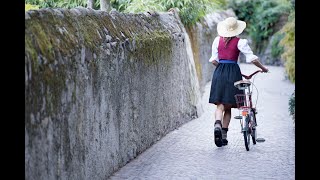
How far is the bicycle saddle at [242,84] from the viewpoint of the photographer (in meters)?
8.85

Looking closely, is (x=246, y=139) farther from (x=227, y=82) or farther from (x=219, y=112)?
(x=227, y=82)

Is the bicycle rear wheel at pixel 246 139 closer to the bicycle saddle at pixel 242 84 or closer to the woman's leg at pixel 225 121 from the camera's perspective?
the woman's leg at pixel 225 121

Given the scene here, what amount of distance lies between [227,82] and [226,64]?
10.3 inches

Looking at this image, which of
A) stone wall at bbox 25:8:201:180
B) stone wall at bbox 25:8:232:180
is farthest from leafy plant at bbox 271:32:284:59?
stone wall at bbox 25:8:201:180

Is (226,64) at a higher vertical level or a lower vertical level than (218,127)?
higher

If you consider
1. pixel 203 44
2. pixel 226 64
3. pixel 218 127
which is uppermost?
pixel 203 44

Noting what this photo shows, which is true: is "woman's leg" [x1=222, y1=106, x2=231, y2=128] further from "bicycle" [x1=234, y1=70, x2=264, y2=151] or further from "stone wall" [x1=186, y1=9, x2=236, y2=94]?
"stone wall" [x1=186, y1=9, x2=236, y2=94]

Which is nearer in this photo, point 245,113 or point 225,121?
point 245,113

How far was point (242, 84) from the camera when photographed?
900 centimetres

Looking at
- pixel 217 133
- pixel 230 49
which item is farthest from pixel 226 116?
pixel 230 49

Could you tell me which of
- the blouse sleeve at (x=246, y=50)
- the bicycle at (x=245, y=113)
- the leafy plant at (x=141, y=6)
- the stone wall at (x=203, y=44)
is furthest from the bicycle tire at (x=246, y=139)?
the stone wall at (x=203, y=44)

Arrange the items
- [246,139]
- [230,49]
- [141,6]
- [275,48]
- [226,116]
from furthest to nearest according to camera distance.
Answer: [275,48] → [141,6] → [226,116] → [230,49] → [246,139]

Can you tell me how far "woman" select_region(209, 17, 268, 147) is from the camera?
9.20 meters
